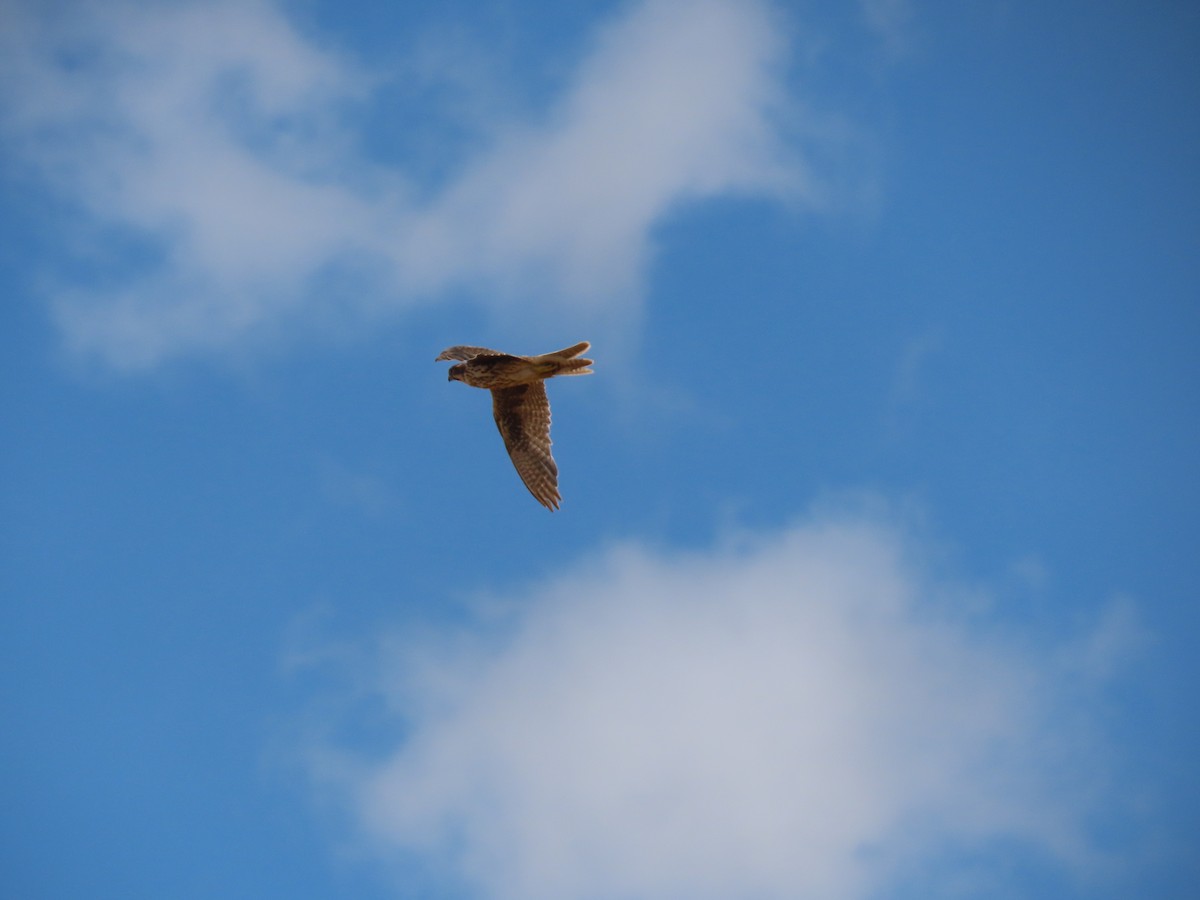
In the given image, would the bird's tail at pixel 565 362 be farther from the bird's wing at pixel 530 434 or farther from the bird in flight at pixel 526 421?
the bird's wing at pixel 530 434

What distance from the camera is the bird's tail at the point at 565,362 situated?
1474 cm

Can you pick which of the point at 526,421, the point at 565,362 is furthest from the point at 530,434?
the point at 565,362

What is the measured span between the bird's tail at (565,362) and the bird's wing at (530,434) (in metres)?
1.20

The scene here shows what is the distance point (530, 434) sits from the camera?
16688 mm

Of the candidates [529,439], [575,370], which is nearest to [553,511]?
[529,439]

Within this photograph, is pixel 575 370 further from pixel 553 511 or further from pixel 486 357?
pixel 553 511

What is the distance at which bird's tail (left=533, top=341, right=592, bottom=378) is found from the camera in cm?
1474

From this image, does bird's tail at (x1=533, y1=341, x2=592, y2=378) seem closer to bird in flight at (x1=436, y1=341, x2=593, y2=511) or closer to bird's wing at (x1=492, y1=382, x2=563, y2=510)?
bird in flight at (x1=436, y1=341, x2=593, y2=511)

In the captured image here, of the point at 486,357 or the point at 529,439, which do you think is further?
the point at 529,439

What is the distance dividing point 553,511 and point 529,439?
4.38 ft

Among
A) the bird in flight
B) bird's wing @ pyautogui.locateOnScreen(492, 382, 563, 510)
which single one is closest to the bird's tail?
the bird in flight

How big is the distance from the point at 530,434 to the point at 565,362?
2151 millimetres

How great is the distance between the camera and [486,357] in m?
14.8

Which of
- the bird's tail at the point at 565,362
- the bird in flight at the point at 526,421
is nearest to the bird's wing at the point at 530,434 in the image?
the bird in flight at the point at 526,421
